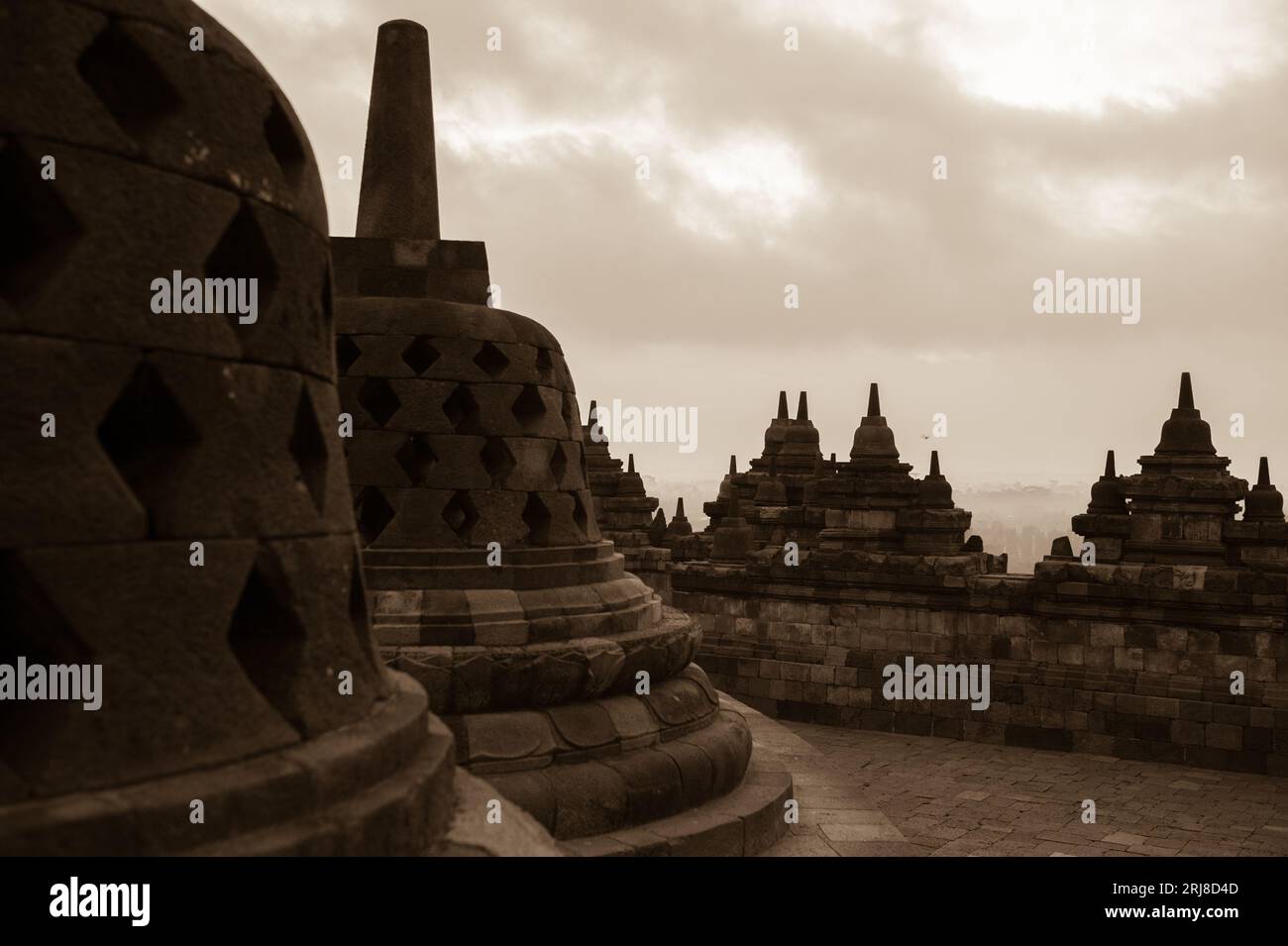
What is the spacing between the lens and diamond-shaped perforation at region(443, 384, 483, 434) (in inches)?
256

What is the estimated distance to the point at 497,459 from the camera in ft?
21.5

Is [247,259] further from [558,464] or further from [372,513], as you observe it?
[558,464]

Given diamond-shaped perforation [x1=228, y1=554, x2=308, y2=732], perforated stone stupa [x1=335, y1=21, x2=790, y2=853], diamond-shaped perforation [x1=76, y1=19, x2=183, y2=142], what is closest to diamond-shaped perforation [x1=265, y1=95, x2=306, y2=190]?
diamond-shaped perforation [x1=76, y1=19, x2=183, y2=142]

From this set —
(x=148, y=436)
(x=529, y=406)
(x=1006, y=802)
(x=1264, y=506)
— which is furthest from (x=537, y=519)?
(x=1264, y=506)

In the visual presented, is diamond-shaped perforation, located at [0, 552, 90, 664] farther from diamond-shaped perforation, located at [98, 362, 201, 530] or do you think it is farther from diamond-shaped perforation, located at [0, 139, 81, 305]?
diamond-shaped perforation, located at [0, 139, 81, 305]

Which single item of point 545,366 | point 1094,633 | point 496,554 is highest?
point 545,366

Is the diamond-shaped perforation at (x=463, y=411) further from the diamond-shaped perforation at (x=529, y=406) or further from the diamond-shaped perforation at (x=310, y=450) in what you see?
the diamond-shaped perforation at (x=310, y=450)

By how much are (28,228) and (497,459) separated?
429 cm

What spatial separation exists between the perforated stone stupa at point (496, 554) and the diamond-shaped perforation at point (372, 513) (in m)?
0.01

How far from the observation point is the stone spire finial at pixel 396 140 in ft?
22.8

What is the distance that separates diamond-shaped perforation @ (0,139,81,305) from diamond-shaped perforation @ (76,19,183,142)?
27 cm

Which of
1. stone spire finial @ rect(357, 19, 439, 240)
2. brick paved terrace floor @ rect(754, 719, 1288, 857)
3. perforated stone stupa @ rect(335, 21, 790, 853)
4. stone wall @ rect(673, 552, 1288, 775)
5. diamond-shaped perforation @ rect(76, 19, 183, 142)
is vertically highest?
stone spire finial @ rect(357, 19, 439, 240)

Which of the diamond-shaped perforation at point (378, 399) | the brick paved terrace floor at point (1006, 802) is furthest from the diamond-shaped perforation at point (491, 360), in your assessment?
the brick paved terrace floor at point (1006, 802)
